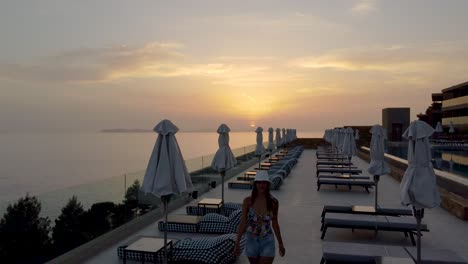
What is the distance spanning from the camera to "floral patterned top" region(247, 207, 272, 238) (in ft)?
12.5

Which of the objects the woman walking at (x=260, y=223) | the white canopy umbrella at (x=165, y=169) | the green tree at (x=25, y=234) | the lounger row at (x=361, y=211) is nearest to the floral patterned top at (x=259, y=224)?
the woman walking at (x=260, y=223)

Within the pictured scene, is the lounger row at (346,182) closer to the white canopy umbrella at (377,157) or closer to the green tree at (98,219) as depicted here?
the white canopy umbrella at (377,157)

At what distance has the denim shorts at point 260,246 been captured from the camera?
3783 mm

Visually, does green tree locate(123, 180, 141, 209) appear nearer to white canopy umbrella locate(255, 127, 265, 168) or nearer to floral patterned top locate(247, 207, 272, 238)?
floral patterned top locate(247, 207, 272, 238)

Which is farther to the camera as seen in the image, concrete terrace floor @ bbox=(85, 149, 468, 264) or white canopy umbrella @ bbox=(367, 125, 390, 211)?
white canopy umbrella @ bbox=(367, 125, 390, 211)

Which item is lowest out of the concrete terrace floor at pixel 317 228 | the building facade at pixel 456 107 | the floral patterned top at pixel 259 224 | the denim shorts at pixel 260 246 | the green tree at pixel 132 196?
the concrete terrace floor at pixel 317 228

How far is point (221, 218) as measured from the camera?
721 cm

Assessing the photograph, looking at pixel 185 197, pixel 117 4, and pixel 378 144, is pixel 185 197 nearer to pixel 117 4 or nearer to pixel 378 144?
pixel 378 144

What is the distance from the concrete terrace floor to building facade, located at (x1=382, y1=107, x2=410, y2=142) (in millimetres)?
36224

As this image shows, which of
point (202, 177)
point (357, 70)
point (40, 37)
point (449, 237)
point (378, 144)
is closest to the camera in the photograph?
point (449, 237)

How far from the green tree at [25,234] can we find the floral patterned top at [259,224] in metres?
3.65

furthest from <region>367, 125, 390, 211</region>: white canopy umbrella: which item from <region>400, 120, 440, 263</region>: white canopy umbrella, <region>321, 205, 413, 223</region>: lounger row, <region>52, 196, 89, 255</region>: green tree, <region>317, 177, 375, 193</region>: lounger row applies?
<region>52, 196, 89, 255</region>: green tree

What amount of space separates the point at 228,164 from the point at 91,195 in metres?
3.39

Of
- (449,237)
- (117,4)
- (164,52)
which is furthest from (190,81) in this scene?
(449,237)
